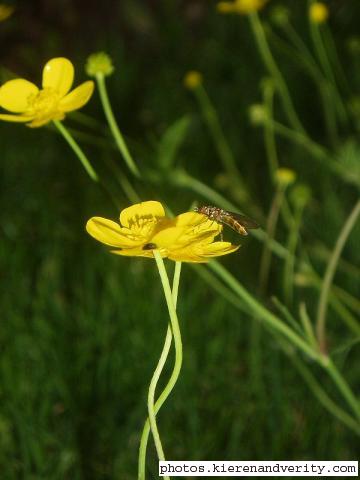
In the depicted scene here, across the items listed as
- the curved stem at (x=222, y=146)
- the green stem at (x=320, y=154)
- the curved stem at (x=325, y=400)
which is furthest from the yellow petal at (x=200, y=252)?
the curved stem at (x=222, y=146)

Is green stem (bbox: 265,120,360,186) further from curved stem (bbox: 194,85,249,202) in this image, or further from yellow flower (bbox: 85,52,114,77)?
yellow flower (bbox: 85,52,114,77)

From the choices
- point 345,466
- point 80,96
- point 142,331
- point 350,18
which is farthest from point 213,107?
point 345,466

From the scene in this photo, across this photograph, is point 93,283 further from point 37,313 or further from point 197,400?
point 197,400

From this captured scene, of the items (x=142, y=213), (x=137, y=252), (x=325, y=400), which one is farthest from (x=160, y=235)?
(x=325, y=400)

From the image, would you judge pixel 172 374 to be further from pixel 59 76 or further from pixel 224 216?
pixel 59 76

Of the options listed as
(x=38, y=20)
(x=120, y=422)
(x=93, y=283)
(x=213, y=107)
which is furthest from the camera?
(x=38, y=20)

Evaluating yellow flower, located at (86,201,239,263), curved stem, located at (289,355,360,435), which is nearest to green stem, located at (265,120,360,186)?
curved stem, located at (289,355,360,435)
